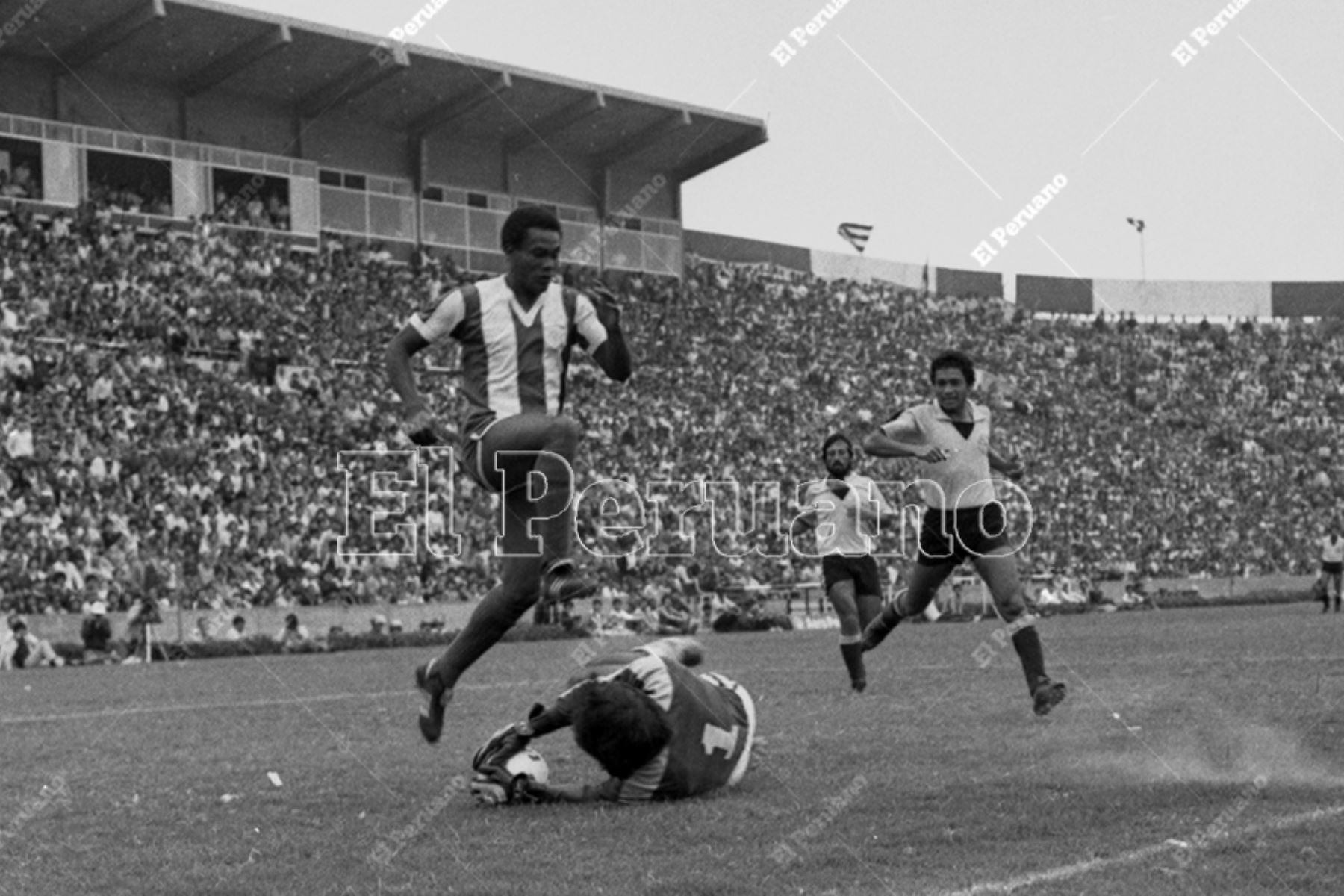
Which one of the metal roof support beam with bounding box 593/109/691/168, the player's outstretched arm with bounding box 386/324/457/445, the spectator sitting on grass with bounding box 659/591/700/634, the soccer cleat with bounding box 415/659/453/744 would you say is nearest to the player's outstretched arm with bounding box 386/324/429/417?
the player's outstretched arm with bounding box 386/324/457/445

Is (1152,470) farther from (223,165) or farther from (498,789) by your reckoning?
(498,789)

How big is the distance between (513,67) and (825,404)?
12.2m

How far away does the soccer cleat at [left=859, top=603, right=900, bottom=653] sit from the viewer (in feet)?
45.5

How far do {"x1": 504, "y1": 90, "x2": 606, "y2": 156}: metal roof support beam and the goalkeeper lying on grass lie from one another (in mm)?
44671

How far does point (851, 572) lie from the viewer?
16.3m

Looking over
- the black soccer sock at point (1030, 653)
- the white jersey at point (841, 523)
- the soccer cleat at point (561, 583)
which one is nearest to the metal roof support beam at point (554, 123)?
the white jersey at point (841, 523)

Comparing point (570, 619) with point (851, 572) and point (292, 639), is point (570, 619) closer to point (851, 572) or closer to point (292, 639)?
point (292, 639)

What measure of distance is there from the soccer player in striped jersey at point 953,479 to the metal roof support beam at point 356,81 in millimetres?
35852

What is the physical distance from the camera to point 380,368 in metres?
40.3

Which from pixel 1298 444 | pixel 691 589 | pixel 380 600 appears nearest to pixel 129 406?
pixel 380 600

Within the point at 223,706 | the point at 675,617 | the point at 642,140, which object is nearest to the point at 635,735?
the point at 223,706

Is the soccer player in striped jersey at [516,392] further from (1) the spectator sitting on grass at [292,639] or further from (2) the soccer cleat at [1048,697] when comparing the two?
(1) the spectator sitting on grass at [292,639]

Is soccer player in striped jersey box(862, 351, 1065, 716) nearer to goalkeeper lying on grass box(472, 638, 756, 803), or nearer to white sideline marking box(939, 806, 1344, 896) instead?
goalkeeper lying on grass box(472, 638, 756, 803)

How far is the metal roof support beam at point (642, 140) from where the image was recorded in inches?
2157
